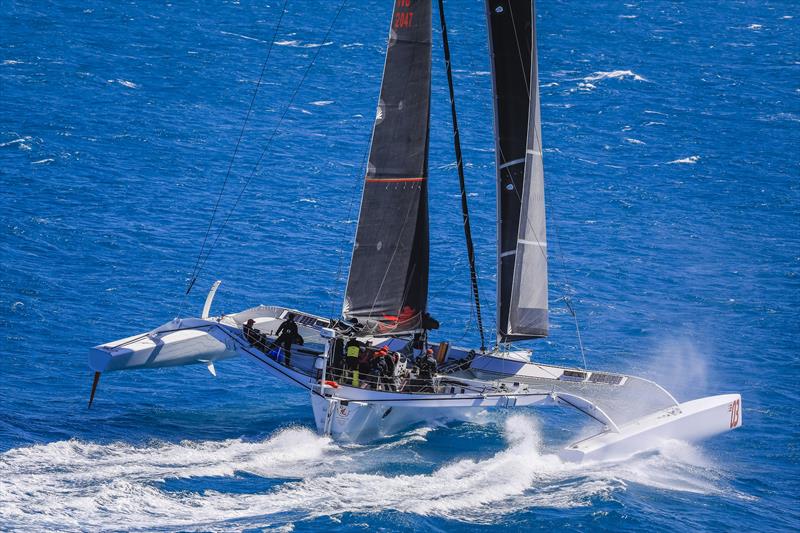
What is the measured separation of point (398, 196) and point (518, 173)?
119 inches

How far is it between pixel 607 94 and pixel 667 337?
1091 inches

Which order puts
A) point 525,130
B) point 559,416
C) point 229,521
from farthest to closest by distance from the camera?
1. point 559,416
2. point 525,130
3. point 229,521

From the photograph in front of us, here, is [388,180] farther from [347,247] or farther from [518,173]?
[347,247]

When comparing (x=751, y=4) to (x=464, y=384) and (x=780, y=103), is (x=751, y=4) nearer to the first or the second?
(x=780, y=103)

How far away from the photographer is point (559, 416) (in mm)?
35344

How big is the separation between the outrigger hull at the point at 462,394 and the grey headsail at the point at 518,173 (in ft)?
5.29

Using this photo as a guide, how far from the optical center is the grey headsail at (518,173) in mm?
30750

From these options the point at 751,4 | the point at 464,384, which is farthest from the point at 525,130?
the point at 751,4

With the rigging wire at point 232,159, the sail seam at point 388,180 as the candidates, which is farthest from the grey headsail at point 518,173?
the rigging wire at point 232,159

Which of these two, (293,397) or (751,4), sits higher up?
(751,4)

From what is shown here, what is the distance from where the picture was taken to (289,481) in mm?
28203

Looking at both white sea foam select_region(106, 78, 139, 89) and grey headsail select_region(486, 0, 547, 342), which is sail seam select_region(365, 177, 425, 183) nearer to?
grey headsail select_region(486, 0, 547, 342)

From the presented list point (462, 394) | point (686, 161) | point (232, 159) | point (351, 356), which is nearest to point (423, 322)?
point (351, 356)

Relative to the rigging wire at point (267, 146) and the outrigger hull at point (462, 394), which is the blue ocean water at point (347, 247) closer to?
the rigging wire at point (267, 146)
